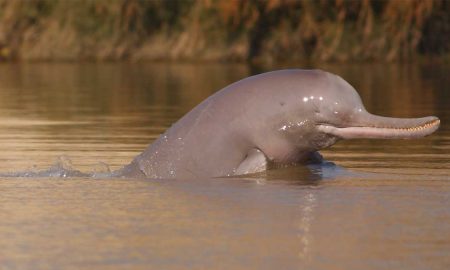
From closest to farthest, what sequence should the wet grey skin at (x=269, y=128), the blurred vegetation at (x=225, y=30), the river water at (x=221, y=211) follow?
the river water at (x=221, y=211)
the wet grey skin at (x=269, y=128)
the blurred vegetation at (x=225, y=30)

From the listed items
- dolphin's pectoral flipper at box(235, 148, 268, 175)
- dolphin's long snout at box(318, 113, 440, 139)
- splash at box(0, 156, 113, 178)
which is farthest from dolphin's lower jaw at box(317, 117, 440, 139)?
splash at box(0, 156, 113, 178)

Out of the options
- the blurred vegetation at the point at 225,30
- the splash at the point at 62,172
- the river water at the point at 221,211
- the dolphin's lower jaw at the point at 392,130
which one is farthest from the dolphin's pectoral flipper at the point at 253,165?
the blurred vegetation at the point at 225,30

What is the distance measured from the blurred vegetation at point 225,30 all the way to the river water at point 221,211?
2101 cm

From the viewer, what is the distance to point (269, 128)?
11500 mm

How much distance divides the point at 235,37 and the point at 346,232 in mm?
30928

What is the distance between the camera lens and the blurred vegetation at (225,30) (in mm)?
37938

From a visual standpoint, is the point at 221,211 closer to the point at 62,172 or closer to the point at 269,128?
the point at 269,128

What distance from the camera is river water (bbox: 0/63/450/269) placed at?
26.1 ft

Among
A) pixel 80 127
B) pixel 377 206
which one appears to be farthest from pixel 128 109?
pixel 377 206

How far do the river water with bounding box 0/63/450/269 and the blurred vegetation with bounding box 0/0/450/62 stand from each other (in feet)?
68.9

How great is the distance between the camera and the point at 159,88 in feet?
88.2

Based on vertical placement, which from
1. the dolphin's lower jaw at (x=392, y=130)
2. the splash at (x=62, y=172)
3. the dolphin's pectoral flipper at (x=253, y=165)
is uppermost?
the dolphin's lower jaw at (x=392, y=130)

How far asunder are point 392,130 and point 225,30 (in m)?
27.7

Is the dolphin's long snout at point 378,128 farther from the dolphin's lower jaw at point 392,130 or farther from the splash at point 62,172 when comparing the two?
the splash at point 62,172
